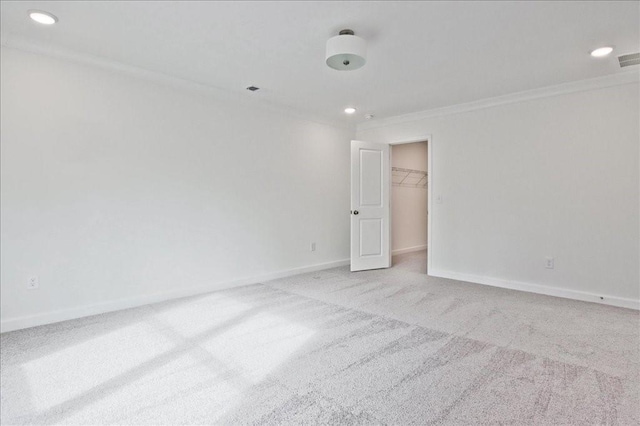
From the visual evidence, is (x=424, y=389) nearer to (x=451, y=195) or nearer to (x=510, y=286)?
(x=510, y=286)

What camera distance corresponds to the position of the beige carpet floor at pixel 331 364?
1.77m

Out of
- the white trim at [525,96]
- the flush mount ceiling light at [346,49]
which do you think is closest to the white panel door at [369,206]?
the white trim at [525,96]

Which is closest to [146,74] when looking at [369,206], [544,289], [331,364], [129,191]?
[129,191]

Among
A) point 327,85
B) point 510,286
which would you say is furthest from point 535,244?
point 327,85

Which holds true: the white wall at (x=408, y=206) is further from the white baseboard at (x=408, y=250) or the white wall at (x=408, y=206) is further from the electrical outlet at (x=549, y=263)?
the electrical outlet at (x=549, y=263)

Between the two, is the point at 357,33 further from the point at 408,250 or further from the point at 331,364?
the point at 408,250

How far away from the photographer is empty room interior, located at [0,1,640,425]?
2.03 m

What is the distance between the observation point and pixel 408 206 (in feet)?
23.0

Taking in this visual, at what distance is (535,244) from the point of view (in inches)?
159

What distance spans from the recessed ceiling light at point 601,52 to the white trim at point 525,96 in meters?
0.67

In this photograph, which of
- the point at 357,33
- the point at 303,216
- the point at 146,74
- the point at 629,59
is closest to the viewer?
the point at 357,33

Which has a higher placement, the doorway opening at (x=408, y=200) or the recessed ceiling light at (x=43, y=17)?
the recessed ceiling light at (x=43, y=17)

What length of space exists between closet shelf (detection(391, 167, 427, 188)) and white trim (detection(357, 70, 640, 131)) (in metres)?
1.36

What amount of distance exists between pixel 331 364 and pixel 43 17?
10.4 ft
